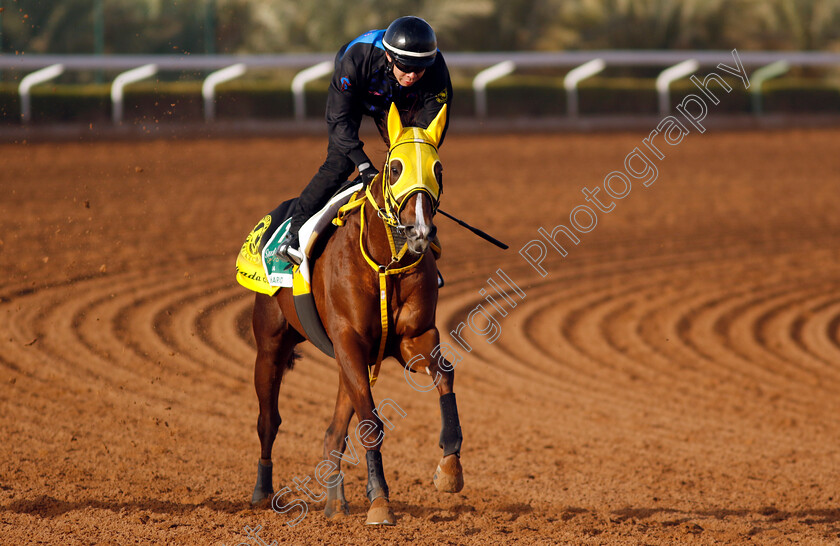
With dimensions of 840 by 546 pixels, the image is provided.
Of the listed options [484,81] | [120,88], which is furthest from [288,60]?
[484,81]

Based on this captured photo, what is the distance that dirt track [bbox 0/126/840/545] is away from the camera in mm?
5344

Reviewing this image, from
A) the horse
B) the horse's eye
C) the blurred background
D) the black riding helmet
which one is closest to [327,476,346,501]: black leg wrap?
the horse

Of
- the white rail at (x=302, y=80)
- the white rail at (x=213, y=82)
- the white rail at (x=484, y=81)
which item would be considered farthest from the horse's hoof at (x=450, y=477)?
the white rail at (x=484, y=81)

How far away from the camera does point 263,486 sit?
18.3 feet

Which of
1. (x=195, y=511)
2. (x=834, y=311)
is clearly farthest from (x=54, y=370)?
(x=834, y=311)

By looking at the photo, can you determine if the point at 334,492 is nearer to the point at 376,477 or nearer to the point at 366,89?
the point at 376,477

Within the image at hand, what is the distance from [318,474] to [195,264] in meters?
6.90

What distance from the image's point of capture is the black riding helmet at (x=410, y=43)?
4629 millimetres

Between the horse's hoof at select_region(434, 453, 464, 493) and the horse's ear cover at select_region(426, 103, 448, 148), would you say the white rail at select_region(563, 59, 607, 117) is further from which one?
the horse's hoof at select_region(434, 453, 464, 493)

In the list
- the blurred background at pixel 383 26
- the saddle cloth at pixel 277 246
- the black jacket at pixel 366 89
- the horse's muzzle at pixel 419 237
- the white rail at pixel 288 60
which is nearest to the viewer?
the horse's muzzle at pixel 419 237

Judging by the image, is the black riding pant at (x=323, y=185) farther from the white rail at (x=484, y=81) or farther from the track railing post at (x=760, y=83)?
the track railing post at (x=760, y=83)

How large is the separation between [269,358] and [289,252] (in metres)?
0.88

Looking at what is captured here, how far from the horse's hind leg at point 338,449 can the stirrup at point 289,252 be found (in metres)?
0.81

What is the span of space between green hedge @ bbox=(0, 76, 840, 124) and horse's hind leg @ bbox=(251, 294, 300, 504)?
17.9 meters
